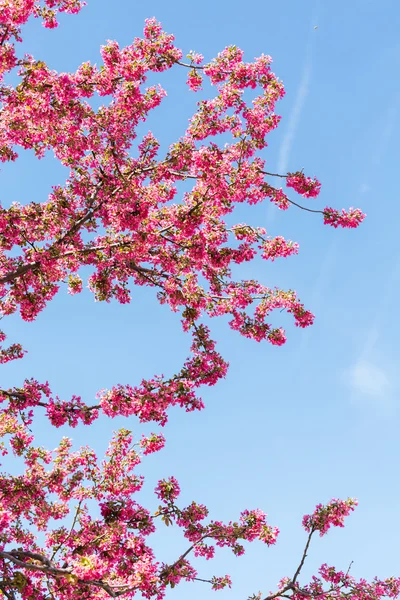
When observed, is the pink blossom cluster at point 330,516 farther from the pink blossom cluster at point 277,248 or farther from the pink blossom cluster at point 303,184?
the pink blossom cluster at point 303,184

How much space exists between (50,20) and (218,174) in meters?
4.66

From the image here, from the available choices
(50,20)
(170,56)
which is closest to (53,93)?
(50,20)

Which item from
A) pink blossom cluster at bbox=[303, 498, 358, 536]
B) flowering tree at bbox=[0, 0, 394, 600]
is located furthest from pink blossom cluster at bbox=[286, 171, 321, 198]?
pink blossom cluster at bbox=[303, 498, 358, 536]

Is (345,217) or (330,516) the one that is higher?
(345,217)

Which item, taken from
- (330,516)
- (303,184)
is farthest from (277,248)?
(330,516)

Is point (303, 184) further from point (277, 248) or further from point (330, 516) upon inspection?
point (330, 516)

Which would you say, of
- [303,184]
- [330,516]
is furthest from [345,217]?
[330,516]

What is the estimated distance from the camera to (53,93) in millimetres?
10227

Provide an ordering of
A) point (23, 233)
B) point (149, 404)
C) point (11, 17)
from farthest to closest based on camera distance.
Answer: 1. point (23, 233)
2. point (149, 404)
3. point (11, 17)

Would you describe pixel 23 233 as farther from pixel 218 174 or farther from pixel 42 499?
pixel 42 499

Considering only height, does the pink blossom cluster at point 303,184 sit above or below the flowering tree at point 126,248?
above

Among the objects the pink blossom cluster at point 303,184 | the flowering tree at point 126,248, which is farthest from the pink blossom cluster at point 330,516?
the pink blossom cluster at point 303,184

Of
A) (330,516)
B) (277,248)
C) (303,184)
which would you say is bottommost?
(330,516)

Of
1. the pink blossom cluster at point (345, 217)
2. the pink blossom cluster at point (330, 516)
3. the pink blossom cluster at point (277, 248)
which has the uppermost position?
the pink blossom cluster at point (345, 217)
